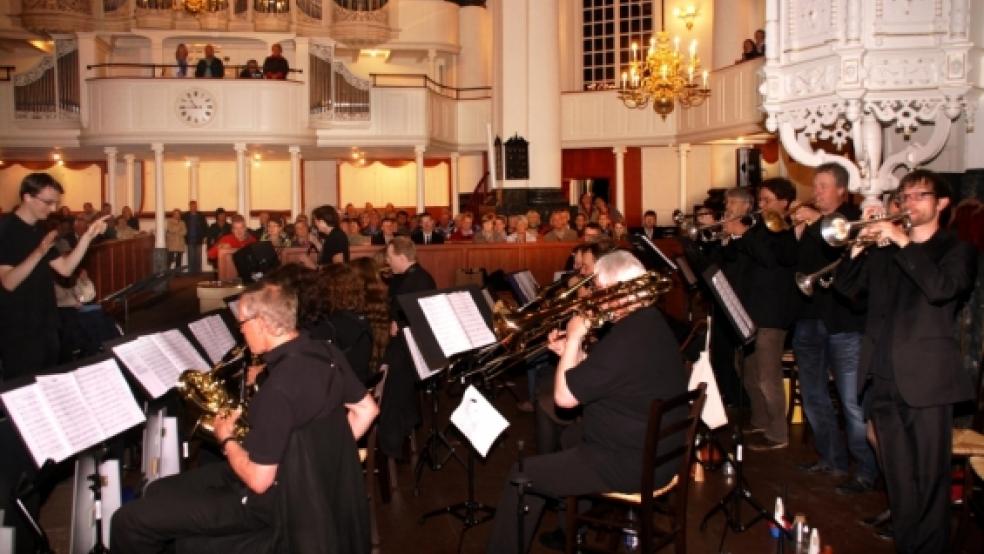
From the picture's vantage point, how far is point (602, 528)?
14.8 feet

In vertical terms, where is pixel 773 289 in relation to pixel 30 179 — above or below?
below

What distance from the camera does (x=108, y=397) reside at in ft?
13.1

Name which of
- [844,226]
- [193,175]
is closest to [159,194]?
[193,175]

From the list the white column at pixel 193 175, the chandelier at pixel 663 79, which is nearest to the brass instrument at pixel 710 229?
the chandelier at pixel 663 79

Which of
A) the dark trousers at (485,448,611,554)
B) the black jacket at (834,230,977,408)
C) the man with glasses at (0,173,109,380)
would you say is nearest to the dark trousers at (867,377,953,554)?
the black jacket at (834,230,977,408)

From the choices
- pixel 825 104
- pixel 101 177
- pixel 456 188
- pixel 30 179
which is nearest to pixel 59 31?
pixel 101 177

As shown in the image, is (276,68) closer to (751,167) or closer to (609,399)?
(751,167)

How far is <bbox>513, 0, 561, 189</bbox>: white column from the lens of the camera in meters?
15.7

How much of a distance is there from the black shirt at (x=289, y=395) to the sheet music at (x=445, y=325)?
1.47m

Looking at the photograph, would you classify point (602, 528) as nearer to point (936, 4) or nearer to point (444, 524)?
point (444, 524)

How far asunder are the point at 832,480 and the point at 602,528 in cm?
220

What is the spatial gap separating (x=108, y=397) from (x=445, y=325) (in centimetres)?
190

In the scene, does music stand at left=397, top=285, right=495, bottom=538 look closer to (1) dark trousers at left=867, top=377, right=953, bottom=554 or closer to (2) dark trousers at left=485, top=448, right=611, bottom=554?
(2) dark trousers at left=485, top=448, right=611, bottom=554

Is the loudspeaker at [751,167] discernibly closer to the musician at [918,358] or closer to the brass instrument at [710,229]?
the brass instrument at [710,229]
